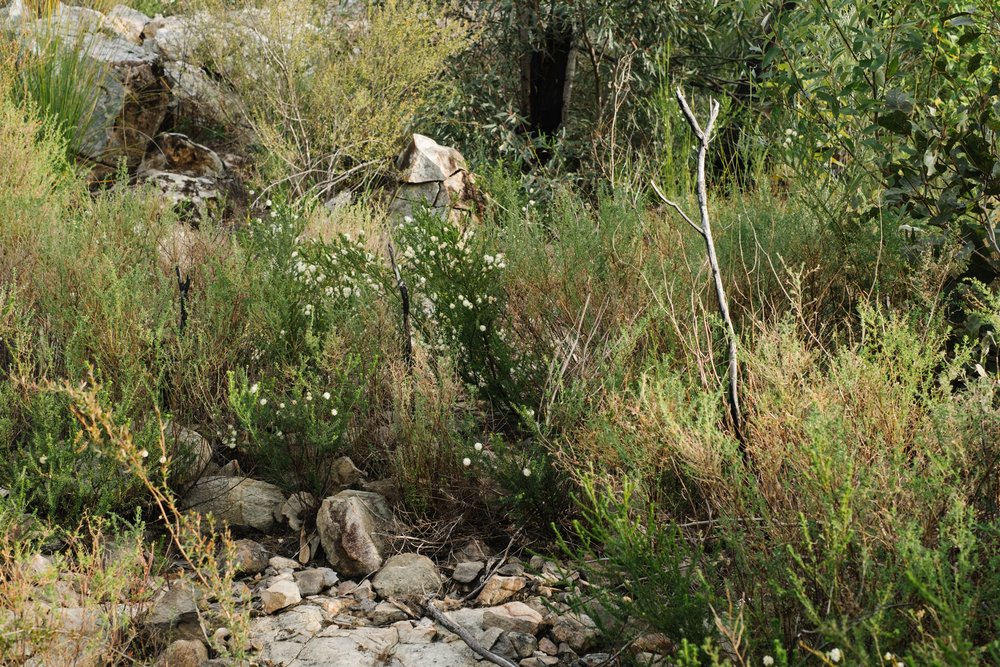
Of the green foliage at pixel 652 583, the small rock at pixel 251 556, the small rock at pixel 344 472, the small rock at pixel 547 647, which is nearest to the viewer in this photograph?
the green foliage at pixel 652 583

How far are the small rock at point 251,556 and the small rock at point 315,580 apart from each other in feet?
0.43

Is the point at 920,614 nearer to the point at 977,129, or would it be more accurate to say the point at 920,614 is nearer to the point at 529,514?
the point at 529,514

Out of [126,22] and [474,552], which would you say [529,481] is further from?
[126,22]

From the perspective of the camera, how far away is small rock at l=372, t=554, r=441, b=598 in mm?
2547

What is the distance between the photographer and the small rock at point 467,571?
2.59 meters

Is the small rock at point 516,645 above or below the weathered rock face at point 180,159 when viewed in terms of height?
below

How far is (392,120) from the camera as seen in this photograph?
695 centimetres

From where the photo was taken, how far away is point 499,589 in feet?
8.21

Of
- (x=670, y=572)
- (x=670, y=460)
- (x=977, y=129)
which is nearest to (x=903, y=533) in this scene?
(x=670, y=572)

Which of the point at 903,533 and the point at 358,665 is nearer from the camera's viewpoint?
the point at 903,533

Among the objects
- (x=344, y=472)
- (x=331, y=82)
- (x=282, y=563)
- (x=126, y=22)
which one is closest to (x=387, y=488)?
(x=344, y=472)

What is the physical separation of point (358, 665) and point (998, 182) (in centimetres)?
239

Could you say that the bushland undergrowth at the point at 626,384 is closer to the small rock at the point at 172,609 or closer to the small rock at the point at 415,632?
the small rock at the point at 172,609

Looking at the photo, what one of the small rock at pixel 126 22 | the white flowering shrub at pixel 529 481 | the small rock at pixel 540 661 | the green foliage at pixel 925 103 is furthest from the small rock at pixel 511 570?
the small rock at pixel 126 22
